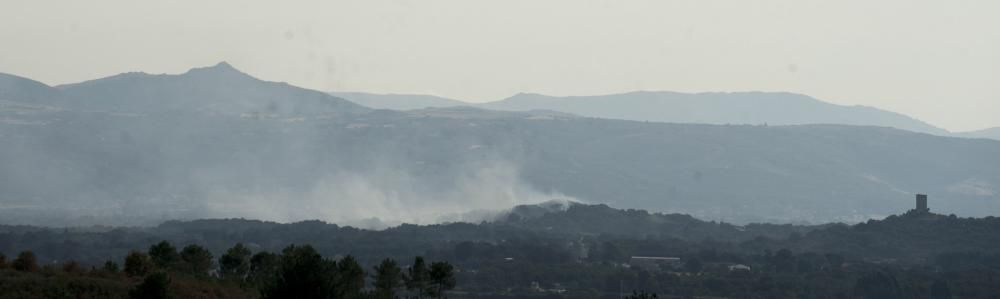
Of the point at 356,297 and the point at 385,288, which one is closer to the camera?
the point at 356,297

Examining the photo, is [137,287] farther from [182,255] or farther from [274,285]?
[182,255]

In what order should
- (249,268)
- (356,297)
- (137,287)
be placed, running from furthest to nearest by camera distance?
(249,268)
(356,297)
(137,287)

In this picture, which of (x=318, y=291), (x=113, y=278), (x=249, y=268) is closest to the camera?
(x=318, y=291)

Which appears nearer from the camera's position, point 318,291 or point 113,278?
point 318,291

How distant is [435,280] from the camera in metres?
135

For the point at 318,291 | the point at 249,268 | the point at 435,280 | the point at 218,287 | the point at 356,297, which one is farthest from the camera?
the point at 249,268

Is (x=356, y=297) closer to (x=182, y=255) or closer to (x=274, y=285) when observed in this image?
(x=182, y=255)

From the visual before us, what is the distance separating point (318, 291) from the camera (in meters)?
82.6

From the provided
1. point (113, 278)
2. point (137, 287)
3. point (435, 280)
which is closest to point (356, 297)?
point (435, 280)

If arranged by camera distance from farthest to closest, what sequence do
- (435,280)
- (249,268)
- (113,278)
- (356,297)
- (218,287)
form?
(249,268) → (435,280) → (356,297) → (218,287) → (113,278)

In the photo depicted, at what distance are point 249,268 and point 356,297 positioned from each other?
30651mm

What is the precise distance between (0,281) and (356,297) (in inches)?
1315

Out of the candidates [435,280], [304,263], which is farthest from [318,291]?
[435,280]

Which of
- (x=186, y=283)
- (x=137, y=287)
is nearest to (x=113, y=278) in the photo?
(x=186, y=283)
